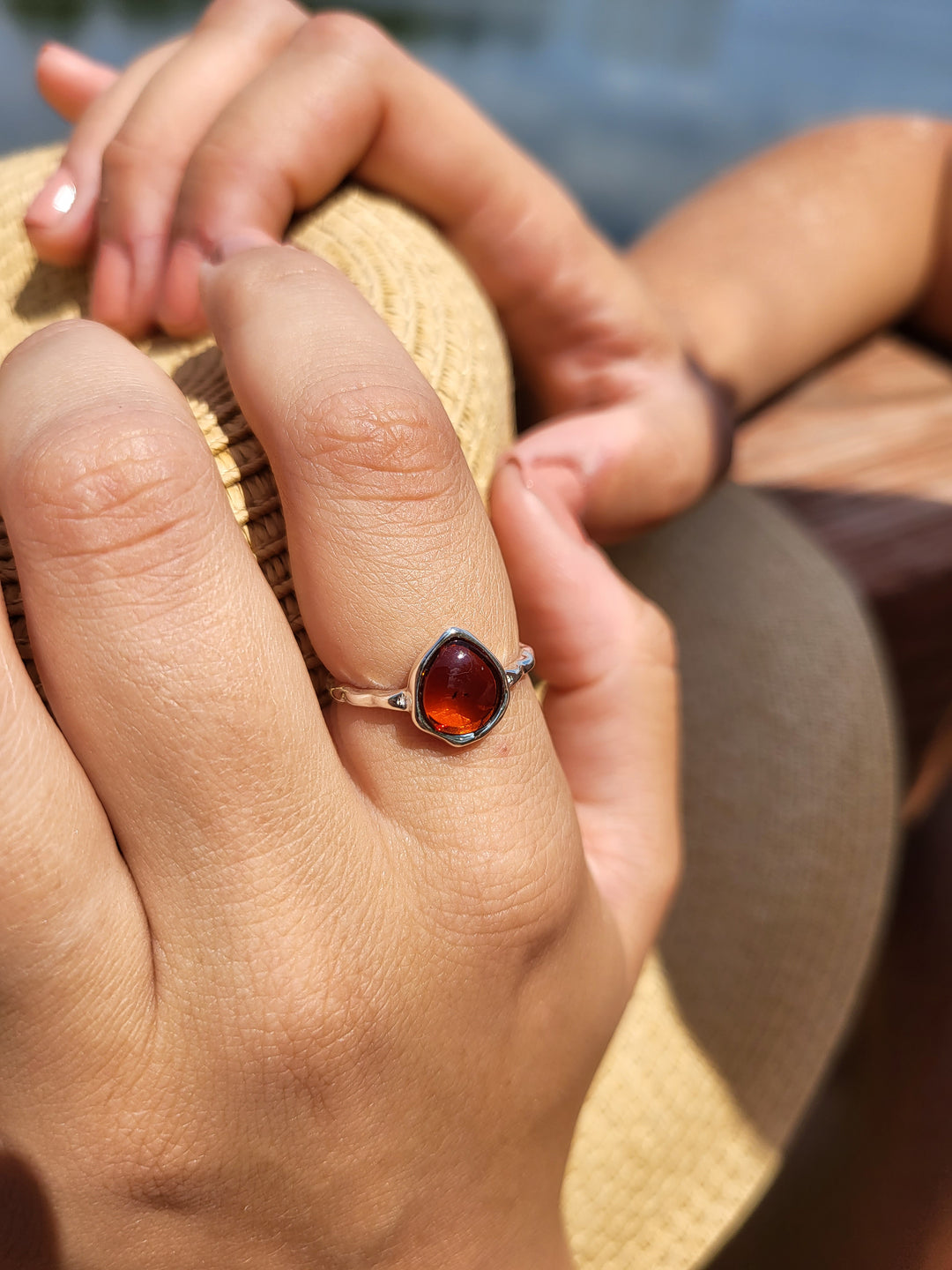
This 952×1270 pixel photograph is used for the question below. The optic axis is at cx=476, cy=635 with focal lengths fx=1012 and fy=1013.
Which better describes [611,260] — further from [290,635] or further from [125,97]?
[290,635]

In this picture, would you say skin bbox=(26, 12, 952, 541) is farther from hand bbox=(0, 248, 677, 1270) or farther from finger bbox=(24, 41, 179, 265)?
hand bbox=(0, 248, 677, 1270)

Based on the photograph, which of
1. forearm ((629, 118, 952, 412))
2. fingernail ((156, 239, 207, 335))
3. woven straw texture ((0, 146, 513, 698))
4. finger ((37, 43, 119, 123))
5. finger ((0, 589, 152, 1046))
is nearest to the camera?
finger ((0, 589, 152, 1046))

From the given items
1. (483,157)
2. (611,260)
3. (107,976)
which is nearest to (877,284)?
(611,260)

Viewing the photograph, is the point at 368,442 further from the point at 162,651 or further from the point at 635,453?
the point at 635,453

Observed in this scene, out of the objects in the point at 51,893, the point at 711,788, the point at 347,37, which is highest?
the point at 347,37

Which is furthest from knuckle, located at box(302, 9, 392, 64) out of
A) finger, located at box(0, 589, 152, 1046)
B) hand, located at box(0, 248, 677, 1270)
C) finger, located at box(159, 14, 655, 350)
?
finger, located at box(0, 589, 152, 1046)

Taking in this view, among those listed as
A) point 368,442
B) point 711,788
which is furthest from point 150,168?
point 711,788
